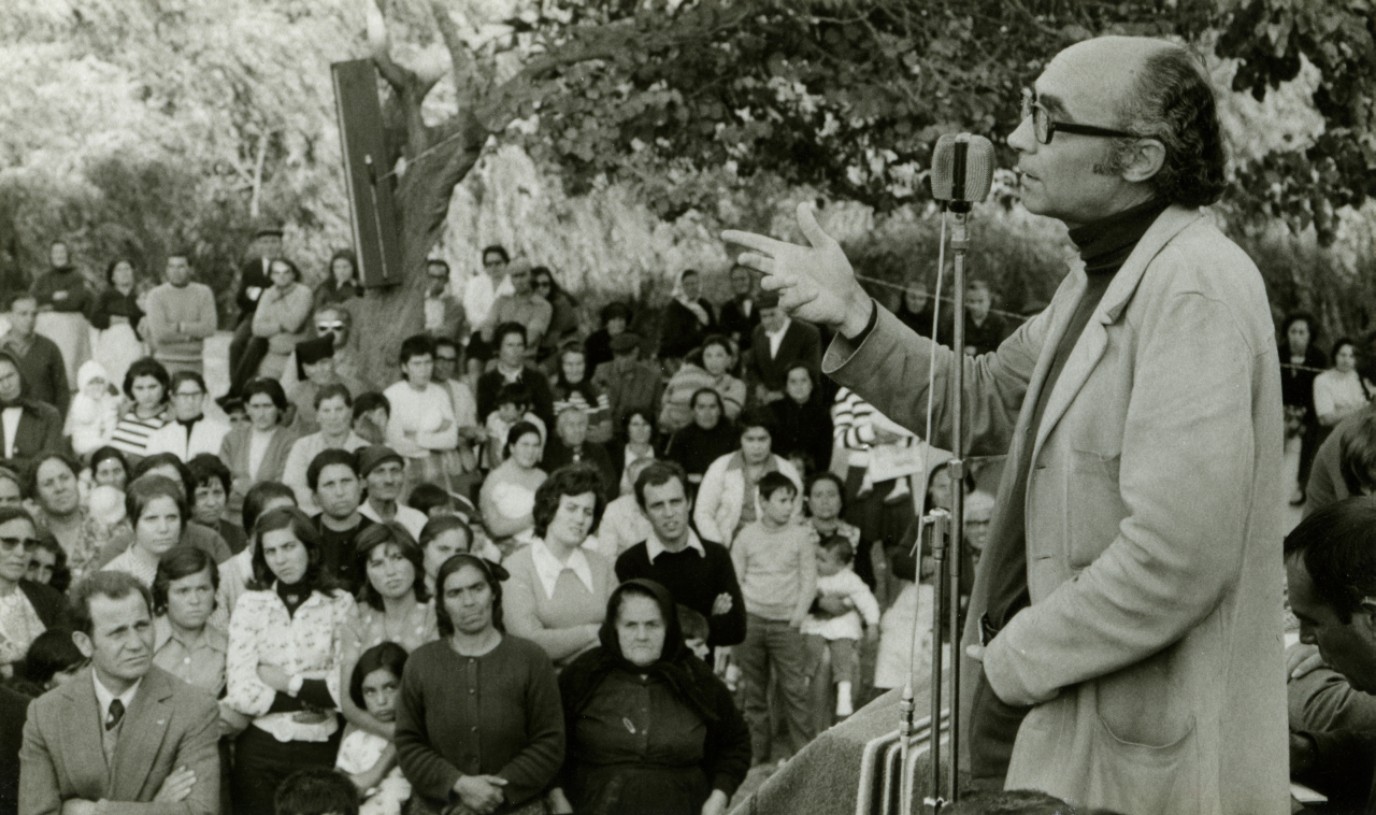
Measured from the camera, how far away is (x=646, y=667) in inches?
252

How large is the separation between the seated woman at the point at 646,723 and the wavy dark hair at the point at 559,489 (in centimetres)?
103

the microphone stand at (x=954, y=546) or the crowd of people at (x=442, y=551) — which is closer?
the microphone stand at (x=954, y=546)

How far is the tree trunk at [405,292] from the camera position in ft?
41.7

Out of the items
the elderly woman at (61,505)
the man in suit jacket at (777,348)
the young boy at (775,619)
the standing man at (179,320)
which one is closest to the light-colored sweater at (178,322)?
the standing man at (179,320)

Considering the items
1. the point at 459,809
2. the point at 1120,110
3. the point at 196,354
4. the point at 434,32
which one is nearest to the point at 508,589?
the point at 459,809

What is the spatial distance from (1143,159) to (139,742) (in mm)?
4027

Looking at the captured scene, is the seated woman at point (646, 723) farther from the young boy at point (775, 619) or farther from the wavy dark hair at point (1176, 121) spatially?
the wavy dark hair at point (1176, 121)

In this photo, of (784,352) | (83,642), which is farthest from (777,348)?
(83,642)

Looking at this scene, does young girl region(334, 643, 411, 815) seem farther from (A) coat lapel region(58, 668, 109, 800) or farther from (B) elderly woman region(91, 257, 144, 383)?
(B) elderly woman region(91, 257, 144, 383)

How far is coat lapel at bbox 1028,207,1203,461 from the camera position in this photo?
2.53 metres

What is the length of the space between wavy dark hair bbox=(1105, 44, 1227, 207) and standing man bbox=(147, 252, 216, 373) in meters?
11.0

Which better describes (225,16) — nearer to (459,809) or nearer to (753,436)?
(753,436)

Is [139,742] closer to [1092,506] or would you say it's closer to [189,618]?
[189,618]

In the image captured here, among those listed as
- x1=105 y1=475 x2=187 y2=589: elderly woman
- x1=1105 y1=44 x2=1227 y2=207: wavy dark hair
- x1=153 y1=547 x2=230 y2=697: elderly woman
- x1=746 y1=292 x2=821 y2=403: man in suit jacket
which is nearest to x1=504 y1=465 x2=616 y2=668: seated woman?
x1=153 y1=547 x2=230 y2=697: elderly woman
